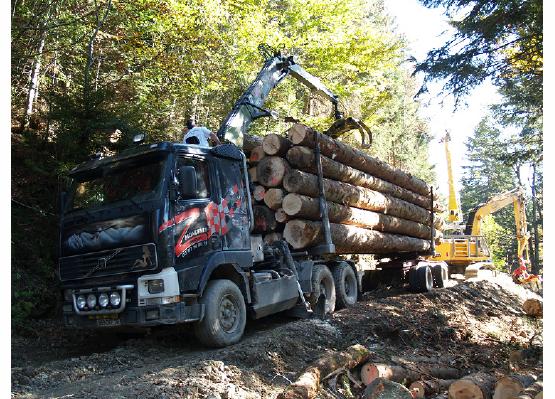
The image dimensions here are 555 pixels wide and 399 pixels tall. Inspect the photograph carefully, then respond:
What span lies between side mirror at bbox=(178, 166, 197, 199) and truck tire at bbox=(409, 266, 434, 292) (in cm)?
862

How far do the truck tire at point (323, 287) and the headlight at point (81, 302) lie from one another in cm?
390

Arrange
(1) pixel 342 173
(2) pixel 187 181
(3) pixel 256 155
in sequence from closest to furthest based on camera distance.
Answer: (2) pixel 187 181
(3) pixel 256 155
(1) pixel 342 173

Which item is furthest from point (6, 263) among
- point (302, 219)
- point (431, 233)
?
point (431, 233)

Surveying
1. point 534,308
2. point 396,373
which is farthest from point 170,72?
point 396,373

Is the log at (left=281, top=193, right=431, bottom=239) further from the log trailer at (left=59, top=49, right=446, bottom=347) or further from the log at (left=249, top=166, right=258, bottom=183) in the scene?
the log trailer at (left=59, top=49, right=446, bottom=347)

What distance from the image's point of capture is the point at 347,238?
9.91m

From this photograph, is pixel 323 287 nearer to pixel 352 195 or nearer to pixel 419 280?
pixel 352 195

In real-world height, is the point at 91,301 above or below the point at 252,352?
above

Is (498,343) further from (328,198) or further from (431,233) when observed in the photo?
(431,233)

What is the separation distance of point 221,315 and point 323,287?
3.09 metres

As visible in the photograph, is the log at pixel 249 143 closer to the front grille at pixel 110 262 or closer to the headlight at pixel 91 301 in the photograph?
the front grille at pixel 110 262

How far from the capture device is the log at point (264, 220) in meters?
8.95

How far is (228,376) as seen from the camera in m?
5.34

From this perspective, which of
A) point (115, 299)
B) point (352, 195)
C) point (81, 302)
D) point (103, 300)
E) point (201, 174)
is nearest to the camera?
point (115, 299)
